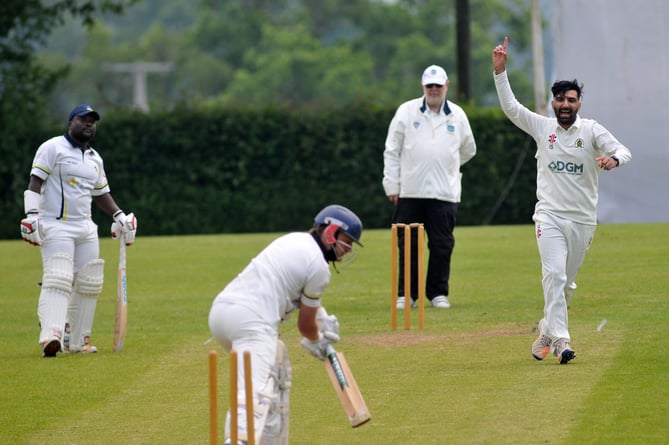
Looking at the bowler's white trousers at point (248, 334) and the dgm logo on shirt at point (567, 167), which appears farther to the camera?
the dgm logo on shirt at point (567, 167)

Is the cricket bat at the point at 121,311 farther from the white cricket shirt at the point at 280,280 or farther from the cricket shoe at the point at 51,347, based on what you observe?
the white cricket shirt at the point at 280,280

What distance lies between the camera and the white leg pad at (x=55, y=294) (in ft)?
35.8

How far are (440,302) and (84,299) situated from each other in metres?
3.57

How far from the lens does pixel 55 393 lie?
969 cm

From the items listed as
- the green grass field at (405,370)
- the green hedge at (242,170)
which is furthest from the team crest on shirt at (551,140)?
the green hedge at (242,170)

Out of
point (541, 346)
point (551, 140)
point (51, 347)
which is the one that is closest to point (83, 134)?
point (51, 347)

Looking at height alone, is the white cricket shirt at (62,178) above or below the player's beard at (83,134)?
below

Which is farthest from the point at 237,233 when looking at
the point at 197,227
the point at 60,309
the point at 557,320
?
the point at 557,320

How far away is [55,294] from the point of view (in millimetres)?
10906

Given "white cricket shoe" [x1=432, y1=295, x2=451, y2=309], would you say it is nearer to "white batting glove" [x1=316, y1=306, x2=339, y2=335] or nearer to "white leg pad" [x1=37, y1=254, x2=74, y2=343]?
"white leg pad" [x1=37, y1=254, x2=74, y2=343]

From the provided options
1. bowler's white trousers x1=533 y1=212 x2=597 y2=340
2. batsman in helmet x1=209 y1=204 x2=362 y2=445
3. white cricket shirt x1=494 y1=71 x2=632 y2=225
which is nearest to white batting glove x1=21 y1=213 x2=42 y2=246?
white cricket shirt x1=494 y1=71 x2=632 y2=225

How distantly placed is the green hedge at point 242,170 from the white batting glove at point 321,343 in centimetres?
1880

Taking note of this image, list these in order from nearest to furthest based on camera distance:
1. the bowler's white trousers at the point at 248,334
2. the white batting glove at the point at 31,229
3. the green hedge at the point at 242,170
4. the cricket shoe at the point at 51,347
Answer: the bowler's white trousers at the point at 248,334
the white batting glove at the point at 31,229
the cricket shoe at the point at 51,347
the green hedge at the point at 242,170

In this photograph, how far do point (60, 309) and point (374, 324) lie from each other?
113 inches
